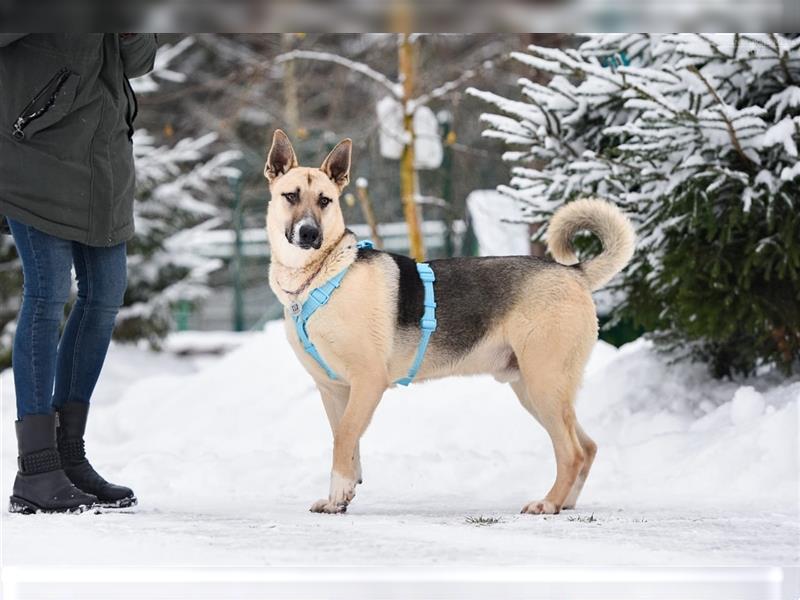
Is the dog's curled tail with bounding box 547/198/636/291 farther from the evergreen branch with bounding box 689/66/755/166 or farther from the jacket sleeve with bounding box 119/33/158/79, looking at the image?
the jacket sleeve with bounding box 119/33/158/79

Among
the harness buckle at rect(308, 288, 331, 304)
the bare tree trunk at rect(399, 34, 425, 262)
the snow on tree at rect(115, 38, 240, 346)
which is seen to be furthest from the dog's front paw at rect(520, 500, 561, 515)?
the snow on tree at rect(115, 38, 240, 346)

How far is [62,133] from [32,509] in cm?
120

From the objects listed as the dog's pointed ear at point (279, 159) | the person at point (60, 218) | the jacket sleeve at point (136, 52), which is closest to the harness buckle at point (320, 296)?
the dog's pointed ear at point (279, 159)

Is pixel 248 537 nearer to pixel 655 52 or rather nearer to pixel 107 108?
pixel 107 108

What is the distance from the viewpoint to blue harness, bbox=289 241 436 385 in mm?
3582

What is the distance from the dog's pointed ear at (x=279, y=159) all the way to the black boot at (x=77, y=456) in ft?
3.36

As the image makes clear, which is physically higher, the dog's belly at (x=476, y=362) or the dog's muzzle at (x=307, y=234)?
the dog's muzzle at (x=307, y=234)

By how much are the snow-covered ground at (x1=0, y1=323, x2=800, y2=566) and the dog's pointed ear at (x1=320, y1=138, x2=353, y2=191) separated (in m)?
1.16

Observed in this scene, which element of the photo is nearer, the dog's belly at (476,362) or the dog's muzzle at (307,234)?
the dog's muzzle at (307,234)

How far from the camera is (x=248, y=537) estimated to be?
285cm

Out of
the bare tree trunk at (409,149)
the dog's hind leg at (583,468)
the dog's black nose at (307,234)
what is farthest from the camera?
the bare tree trunk at (409,149)

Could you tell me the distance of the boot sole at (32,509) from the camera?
10.9 ft

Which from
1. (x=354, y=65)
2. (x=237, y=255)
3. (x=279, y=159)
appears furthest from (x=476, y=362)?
(x=237, y=255)

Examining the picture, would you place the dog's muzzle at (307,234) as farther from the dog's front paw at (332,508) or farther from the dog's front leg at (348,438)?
the dog's front paw at (332,508)
